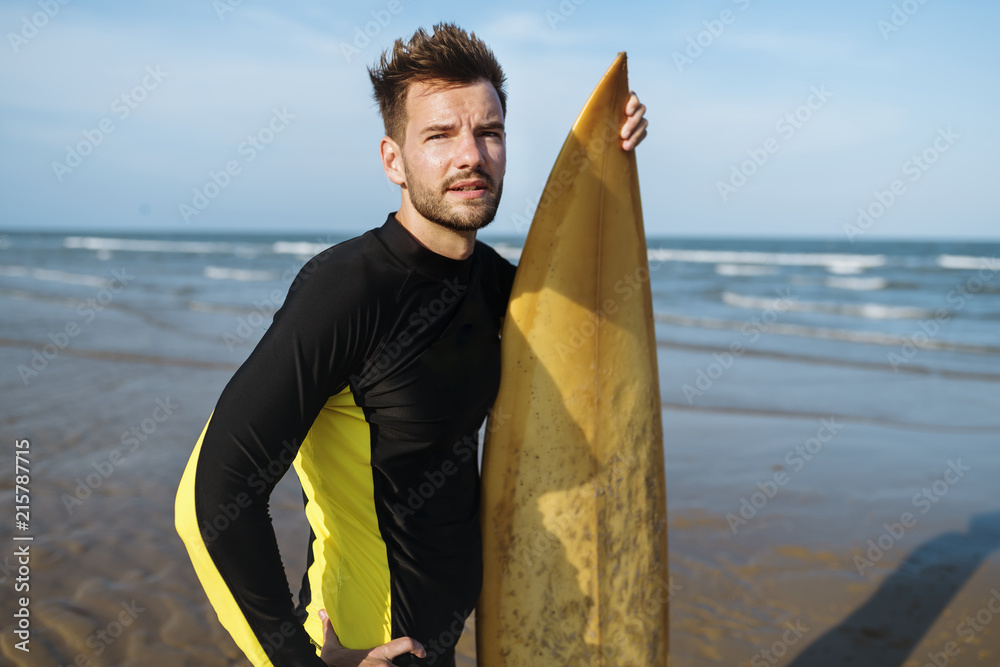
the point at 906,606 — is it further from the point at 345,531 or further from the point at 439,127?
the point at 439,127

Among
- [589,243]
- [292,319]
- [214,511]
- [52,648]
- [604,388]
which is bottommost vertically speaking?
[52,648]

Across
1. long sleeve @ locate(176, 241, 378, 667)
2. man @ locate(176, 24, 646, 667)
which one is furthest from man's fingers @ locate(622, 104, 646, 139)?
long sleeve @ locate(176, 241, 378, 667)

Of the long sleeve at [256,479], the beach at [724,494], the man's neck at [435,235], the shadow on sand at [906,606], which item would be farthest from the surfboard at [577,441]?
the shadow on sand at [906,606]

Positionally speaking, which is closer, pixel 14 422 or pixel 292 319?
pixel 292 319

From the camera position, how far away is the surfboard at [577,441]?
6.31 ft

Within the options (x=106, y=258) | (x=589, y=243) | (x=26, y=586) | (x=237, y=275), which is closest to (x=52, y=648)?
(x=26, y=586)

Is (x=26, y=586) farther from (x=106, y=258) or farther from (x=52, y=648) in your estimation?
(x=106, y=258)

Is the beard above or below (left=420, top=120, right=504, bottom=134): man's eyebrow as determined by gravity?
below

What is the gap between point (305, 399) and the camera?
1326 mm

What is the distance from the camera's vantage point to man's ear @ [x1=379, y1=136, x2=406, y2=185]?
5.52ft

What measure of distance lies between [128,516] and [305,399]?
2.98m

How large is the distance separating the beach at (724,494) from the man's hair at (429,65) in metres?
2.14

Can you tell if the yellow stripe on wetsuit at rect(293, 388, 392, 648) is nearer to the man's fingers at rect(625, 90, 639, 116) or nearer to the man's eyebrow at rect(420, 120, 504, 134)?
the man's eyebrow at rect(420, 120, 504, 134)

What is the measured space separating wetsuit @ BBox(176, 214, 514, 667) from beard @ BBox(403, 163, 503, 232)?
0.08 m
